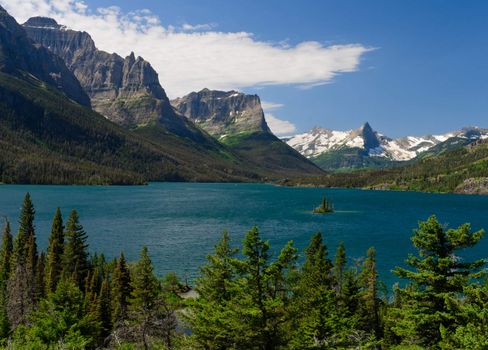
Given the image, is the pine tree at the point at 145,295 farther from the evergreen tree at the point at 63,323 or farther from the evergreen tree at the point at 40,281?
the evergreen tree at the point at 40,281

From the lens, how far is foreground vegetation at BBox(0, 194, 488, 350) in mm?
26484

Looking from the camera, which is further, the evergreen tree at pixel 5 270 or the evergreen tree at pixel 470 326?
the evergreen tree at pixel 5 270

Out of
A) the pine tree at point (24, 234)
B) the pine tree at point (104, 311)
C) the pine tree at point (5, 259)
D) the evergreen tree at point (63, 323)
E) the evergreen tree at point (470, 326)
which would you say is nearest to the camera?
the evergreen tree at point (470, 326)

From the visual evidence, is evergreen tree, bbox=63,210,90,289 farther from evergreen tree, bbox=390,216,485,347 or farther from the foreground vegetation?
evergreen tree, bbox=390,216,485,347

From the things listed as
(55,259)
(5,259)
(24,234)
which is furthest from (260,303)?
(5,259)

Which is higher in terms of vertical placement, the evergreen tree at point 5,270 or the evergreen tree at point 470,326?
the evergreen tree at point 470,326

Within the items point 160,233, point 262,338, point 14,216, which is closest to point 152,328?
point 262,338

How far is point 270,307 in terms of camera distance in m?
26.3

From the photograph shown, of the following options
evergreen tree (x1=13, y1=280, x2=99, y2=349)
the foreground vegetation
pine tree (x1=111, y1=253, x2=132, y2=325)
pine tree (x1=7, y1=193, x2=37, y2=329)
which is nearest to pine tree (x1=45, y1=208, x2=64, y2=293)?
the foreground vegetation

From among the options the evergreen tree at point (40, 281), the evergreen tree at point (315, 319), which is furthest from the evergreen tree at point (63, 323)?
the evergreen tree at point (315, 319)

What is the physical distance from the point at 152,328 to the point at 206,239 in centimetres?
8968

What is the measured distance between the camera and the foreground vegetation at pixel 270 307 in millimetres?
26484

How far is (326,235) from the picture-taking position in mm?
151750

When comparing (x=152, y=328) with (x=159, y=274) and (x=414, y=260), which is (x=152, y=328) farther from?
(x=159, y=274)
